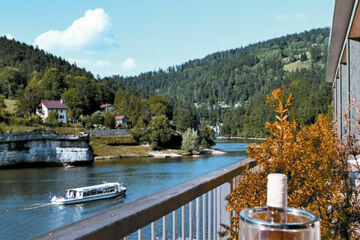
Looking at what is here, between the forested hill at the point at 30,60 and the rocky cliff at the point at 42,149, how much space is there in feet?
196

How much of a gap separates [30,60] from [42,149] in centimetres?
6954

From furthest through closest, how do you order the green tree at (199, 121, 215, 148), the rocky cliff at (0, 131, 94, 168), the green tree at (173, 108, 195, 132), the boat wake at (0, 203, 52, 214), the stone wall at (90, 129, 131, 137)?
the green tree at (173, 108, 195, 132), the green tree at (199, 121, 215, 148), the stone wall at (90, 129, 131, 137), the rocky cliff at (0, 131, 94, 168), the boat wake at (0, 203, 52, 214)

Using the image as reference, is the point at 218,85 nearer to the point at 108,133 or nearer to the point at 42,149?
the point at 108,133

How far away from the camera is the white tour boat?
28969mm

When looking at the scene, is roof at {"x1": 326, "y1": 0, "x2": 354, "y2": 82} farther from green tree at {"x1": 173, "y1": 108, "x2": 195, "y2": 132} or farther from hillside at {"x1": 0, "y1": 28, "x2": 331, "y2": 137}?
green tree at {"x1": 173, "y1": 108, "x2": 195, "y2": 132}

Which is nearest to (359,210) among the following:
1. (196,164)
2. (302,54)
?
(196,164)

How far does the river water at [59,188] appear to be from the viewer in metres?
22.6

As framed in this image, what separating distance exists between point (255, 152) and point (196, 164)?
1707 inches

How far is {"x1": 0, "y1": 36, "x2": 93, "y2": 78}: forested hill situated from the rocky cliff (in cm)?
5970

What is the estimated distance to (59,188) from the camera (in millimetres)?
33562

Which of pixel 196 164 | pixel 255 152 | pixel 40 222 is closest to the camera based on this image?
pixel 255 152

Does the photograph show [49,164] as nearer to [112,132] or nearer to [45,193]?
[112,132]

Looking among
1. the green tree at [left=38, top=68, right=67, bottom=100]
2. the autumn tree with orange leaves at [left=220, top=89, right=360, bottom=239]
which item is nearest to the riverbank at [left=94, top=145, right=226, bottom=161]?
the green tree at [left=38, top=68, right=67, bottom=100]

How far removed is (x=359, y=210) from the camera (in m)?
2.36
